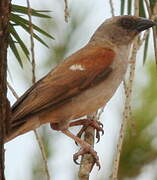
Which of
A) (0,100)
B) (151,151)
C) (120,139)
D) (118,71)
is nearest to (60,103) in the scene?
(118,71)

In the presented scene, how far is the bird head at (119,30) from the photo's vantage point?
193 inches

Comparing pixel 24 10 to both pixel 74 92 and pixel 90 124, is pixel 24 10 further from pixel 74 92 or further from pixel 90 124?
pixel 90 124

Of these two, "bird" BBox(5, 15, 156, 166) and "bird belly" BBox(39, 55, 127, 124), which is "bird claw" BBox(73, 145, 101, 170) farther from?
"bird belly" BBox(39, 55, 127, 124)

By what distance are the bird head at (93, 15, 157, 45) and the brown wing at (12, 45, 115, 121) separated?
34 cm

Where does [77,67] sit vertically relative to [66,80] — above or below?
above

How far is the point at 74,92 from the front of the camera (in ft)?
13.8

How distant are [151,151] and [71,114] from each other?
0.88 metres

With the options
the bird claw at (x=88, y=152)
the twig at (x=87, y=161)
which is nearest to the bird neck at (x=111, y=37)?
the twig at (x=87, y=161)

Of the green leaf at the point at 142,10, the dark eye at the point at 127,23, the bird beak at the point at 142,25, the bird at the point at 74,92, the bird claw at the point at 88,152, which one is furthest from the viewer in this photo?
the dark eye at the point at 127,23

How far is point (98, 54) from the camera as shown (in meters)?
4.58

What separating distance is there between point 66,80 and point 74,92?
14 centimetres

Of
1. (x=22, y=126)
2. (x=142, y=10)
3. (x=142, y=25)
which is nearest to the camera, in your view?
(x=22, y=126)

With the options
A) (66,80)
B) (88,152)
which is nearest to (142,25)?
(66,80)

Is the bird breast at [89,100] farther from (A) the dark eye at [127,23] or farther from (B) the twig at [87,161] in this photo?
(A) the dark eye at [127,23]
